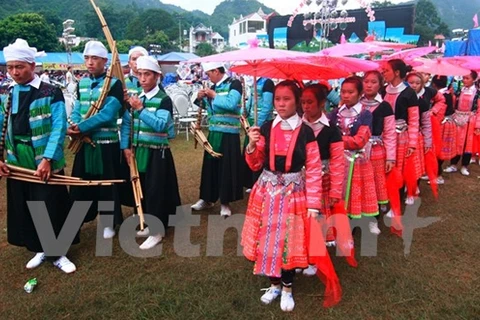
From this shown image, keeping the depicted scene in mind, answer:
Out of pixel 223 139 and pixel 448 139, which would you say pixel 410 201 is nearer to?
pixel 448 139

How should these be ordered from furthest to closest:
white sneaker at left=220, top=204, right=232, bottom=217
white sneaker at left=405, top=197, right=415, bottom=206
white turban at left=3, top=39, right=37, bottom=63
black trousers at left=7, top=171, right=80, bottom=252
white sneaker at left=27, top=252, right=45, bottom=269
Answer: white sneaker at left=405, top=197, right=415, bottom=206 → white sneaker at left=220, top=204, right=232, bottom=217 → white sneaker at left=27, top=252, right=45, bottom=269 → black trousers at left=7, top=171, right=80, bottom=252 → white turban at left=3, top=39, right=37, bottom=63

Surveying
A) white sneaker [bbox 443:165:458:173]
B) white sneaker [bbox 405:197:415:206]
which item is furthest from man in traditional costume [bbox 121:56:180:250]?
white sneaker [bbox 443:165:458:173]

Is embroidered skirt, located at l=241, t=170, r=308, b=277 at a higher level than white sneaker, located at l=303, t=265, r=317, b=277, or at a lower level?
higher

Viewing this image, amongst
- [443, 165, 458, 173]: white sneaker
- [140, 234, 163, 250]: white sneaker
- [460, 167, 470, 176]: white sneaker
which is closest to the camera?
[140, 234, 163, 250]: white sneaker

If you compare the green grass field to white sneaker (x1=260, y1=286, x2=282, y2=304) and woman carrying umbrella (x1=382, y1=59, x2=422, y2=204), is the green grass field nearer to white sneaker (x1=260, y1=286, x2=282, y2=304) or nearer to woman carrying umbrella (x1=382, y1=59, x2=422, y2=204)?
white sneaker (x1=260, y1=286, x2=282, y2=304)

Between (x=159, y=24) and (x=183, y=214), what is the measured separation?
6788cm

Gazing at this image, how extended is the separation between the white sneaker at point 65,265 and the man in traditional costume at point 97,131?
58 cm

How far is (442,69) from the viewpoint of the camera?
191 inches

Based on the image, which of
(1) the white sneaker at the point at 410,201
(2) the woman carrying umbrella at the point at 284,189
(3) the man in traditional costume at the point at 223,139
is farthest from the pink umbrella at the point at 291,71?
(1) the white sneaker at the point at 410,201

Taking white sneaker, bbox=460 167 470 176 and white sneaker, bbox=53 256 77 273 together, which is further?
white sneaker, bbox=460 167 470 176

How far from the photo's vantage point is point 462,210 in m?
4.97

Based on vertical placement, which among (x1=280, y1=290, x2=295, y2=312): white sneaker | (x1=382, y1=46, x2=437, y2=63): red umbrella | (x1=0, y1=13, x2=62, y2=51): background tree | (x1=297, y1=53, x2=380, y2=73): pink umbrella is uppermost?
(x1=0, y1=13, x2=62, y2=51): background tree

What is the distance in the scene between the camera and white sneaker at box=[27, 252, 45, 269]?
136 inches

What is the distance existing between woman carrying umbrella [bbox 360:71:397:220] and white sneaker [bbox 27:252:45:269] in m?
3.23
